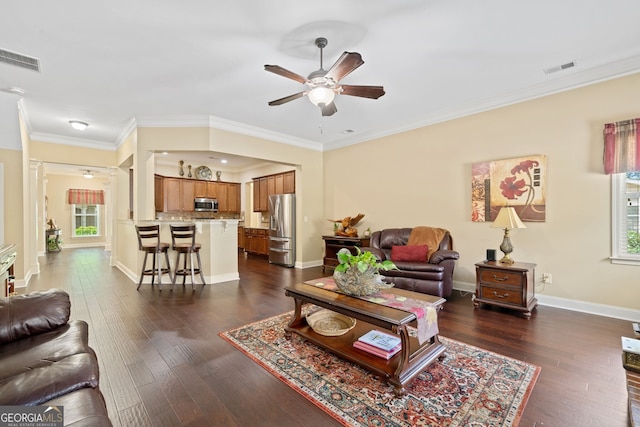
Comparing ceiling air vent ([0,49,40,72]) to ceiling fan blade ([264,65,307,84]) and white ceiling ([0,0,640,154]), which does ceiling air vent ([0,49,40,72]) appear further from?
ceiling fan blade ([264,65,307,84])

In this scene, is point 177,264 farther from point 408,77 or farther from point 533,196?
point 533,196

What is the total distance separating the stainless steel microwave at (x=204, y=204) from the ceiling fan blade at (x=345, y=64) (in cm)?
664

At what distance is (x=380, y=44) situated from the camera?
2.79 metres

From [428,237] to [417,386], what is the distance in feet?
9.19

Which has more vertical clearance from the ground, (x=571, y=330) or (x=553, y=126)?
(x=553, y=126)

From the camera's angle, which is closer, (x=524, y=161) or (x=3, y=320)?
(x=3, y=320)

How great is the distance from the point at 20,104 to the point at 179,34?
352 cm

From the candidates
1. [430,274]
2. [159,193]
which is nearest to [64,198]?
[159,193]

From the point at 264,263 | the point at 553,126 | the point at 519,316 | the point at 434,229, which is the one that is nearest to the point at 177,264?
the point at 264,263

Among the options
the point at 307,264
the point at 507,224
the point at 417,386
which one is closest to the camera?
the point at 417,386

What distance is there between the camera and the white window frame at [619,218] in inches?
126

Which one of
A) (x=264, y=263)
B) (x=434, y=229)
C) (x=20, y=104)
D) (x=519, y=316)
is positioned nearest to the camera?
(x=519, y=316)

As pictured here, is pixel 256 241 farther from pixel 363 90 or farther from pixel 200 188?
pixel 363 90

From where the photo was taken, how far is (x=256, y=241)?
8.18 metres
